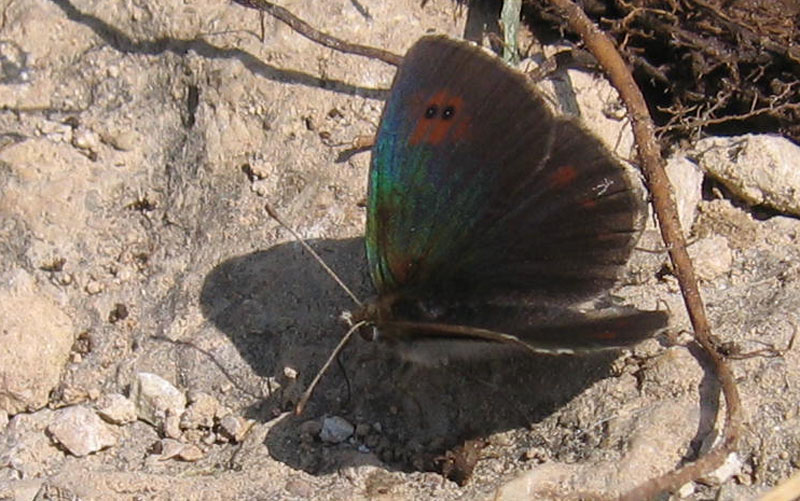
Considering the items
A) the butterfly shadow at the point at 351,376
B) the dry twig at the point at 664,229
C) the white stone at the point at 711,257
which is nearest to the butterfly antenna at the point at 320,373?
the butterfly shadow at the point at 351,376

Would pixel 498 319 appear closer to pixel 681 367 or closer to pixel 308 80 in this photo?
pixel 681 367

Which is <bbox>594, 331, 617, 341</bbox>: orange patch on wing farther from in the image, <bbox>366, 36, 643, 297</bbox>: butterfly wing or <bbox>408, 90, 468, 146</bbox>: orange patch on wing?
<bbox>408, 90, 468, 146</bbox>: orange patch on wing

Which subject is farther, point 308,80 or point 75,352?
point 308,80

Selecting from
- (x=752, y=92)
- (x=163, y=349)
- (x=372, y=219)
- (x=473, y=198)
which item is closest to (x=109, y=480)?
(x=163, y=349)

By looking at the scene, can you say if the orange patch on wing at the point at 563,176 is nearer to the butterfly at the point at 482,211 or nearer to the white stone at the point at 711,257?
the butterfly at the point at 482,211

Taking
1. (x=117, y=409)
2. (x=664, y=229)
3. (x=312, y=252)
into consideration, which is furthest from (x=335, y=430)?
(x=664, y=229)

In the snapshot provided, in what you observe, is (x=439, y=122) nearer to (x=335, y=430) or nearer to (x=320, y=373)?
(x=320, y=373)

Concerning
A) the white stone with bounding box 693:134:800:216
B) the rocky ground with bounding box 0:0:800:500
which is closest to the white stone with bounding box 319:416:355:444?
the rocky ground with bounding box 0:0:800:500
